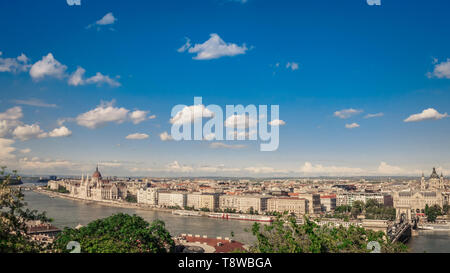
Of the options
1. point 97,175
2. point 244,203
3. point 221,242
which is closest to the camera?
point 221,242

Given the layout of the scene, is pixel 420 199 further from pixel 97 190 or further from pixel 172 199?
pixel 97 190

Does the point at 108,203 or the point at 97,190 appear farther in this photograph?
the point at 97,190

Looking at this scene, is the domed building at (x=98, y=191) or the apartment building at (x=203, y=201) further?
the domed building at (x=98, y=191)

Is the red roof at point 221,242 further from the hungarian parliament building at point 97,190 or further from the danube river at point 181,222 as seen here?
the hungarian parliament building at point 97,190

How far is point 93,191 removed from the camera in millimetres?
23766

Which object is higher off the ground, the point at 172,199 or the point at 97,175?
the point at 97,175

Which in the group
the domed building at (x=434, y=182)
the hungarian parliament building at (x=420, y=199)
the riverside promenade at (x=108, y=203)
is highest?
the domed building at (x=434, y=182)

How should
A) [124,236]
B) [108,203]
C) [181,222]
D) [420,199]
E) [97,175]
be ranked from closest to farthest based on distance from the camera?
[124,236] < [181,222] < [420,199] < [108,203] < [97,175]

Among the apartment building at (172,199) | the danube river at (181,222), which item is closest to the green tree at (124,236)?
the danube river at (181,222)

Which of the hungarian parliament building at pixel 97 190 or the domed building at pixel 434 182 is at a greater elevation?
the domed building at pixel 434 182

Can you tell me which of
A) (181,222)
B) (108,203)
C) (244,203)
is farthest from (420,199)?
(108,203)
